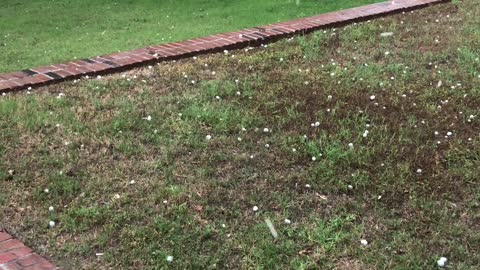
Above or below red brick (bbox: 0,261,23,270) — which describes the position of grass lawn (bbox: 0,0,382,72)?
above

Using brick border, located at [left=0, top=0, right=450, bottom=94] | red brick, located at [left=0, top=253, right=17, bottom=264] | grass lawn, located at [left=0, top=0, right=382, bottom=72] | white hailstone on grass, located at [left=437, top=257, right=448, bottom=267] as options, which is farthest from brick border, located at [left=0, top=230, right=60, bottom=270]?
grass lawn, located at [left=0, top=0, right=382, bottom=72]

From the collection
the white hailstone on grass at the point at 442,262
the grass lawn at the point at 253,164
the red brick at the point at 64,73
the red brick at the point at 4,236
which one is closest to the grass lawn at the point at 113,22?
the red brick at the point at 64,73

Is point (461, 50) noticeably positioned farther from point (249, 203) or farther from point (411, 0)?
point (249, 203)

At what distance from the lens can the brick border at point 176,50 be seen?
4.09 meters

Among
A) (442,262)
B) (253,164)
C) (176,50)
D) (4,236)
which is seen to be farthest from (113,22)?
(442,262)

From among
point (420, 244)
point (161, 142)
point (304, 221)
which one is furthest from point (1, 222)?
point (420, 244)

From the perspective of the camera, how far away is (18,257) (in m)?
2.34

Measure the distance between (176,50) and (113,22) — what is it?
3178mm

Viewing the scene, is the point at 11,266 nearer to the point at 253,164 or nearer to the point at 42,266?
the point at 42,266

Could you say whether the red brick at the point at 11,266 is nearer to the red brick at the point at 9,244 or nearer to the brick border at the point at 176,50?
the red brick at the point at 9,244

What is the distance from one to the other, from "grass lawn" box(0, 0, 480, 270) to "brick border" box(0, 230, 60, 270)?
0.06m

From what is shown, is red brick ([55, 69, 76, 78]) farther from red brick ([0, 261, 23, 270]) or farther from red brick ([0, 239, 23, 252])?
red brick ([0, 261, 23, 270])

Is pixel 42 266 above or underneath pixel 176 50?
underneath

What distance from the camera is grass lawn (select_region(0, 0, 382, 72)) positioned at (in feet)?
20.0
